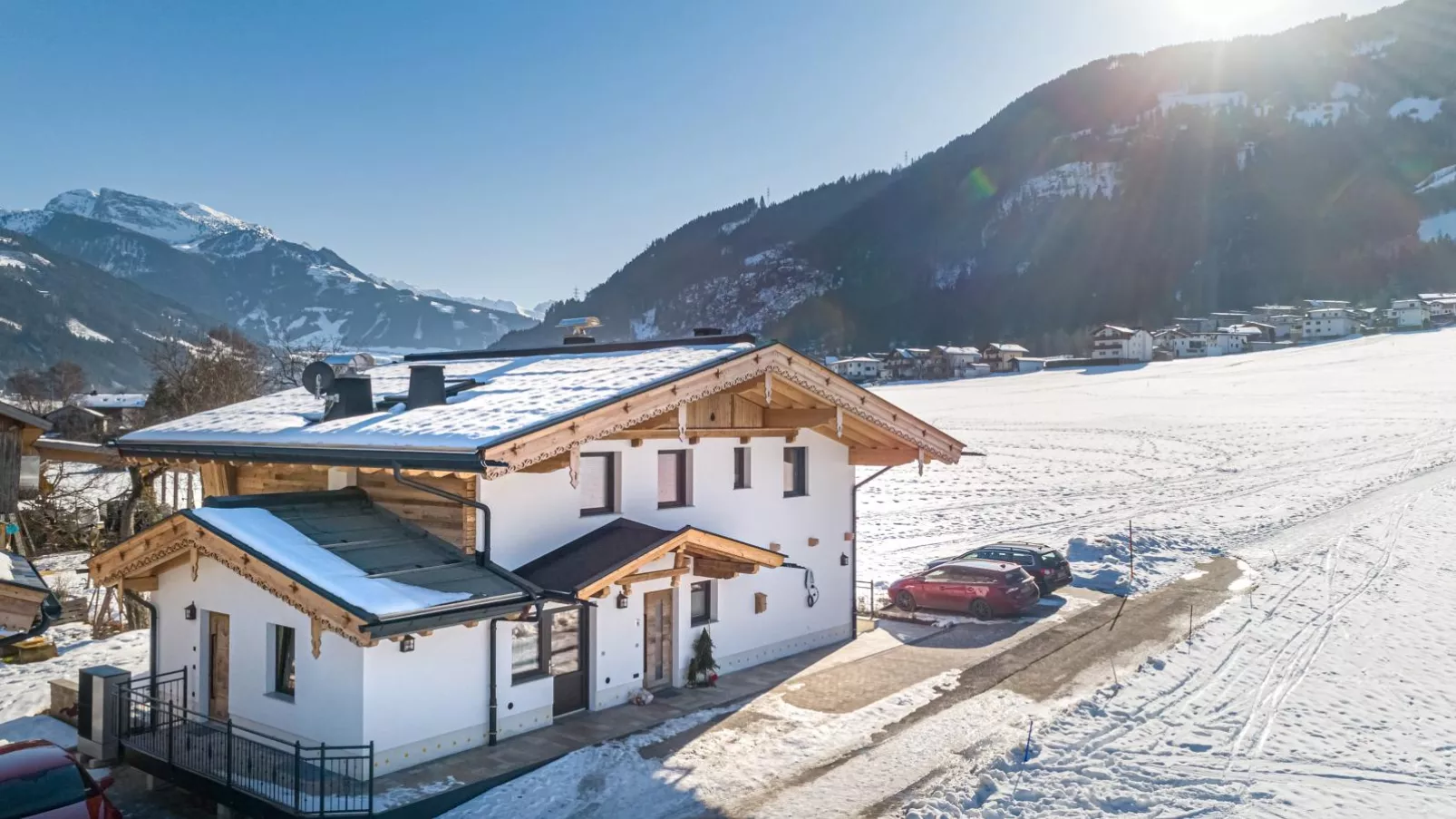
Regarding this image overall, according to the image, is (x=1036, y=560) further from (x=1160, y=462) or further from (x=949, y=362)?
(x=949, y=362)

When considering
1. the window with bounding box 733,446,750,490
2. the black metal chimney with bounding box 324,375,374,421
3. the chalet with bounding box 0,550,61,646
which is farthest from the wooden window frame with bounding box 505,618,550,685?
the chalet with bounding box 0,550,61,646

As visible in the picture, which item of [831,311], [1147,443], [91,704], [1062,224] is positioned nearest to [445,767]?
[91,704]

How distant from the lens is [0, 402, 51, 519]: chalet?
45.6 ft

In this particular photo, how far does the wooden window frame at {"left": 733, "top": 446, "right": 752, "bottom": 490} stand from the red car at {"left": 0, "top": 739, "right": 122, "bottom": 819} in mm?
11187

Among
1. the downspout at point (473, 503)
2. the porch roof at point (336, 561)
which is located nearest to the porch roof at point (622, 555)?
the porch roof at point (336, 561)

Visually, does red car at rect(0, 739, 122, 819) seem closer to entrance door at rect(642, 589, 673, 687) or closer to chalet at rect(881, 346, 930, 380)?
entrance door at rect(642, 589, 673, 687)

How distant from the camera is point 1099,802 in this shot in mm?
11422

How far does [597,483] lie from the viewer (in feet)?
51.2

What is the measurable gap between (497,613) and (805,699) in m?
6.08

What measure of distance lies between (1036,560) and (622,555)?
13699 mm

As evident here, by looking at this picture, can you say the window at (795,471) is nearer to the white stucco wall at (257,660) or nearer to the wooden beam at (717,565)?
the wooden beam at (717,565)

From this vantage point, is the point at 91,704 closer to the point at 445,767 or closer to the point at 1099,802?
the point at 445,767

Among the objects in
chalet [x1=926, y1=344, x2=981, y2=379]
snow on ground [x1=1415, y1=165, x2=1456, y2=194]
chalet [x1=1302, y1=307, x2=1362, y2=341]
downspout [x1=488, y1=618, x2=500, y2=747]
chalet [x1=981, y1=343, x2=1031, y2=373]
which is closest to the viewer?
downspout [x1=488, y1=618, x2=500, y2=747]

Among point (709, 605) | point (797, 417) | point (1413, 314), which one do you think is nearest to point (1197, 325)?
point (1413, 314)
